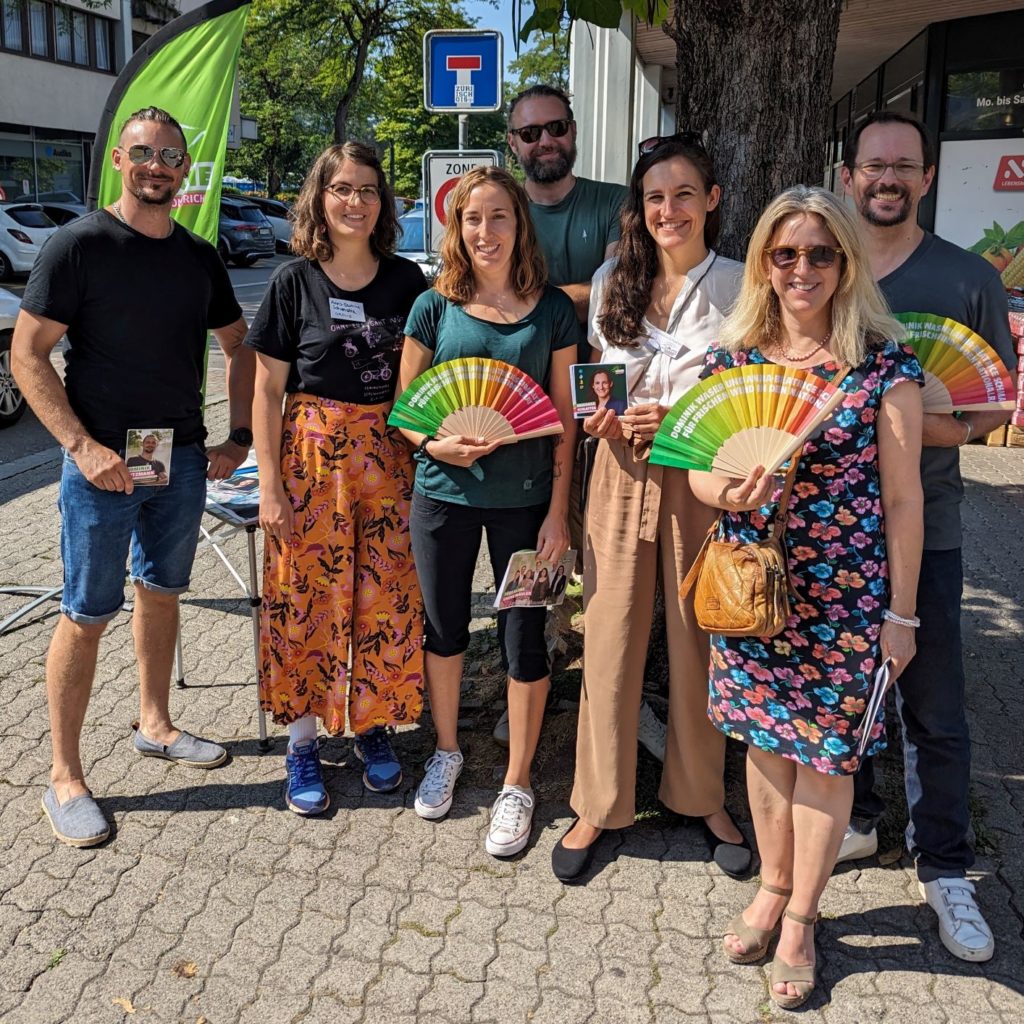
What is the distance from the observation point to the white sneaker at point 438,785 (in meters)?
3.41

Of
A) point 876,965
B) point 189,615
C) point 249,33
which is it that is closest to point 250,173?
point 249,33

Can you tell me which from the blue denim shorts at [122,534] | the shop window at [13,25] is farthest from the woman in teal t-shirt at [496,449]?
the shop window at [13,25]

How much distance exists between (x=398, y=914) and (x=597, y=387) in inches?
64.5

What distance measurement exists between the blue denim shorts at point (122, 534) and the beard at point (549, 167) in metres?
1.54

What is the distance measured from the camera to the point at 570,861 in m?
3.12

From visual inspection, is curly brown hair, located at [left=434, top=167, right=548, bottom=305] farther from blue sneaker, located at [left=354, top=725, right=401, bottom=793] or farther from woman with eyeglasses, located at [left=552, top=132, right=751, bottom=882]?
blue sneaker, located at [left=354, top=725, right=401, bottom=793]

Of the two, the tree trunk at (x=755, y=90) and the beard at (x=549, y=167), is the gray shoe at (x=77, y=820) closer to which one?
the beard at (x=549, y=167)

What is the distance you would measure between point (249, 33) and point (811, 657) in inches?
1401

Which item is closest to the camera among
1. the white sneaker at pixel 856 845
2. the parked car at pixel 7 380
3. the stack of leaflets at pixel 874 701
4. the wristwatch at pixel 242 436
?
the stack of leaflets at pixel 874 701

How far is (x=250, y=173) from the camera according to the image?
5147 centimetres

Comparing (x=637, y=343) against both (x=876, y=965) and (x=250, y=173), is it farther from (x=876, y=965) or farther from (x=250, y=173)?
(x=250, y=173)

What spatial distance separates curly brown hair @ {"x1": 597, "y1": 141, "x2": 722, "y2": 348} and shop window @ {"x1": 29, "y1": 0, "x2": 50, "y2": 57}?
123 feet

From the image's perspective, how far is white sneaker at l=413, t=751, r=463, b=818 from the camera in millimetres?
3406

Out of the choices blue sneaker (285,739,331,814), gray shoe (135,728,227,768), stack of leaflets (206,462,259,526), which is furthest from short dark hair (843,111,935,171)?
gray shoe (135,728,227,768)
